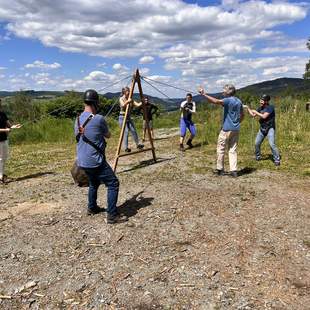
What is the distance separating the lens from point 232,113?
8578 millimetres

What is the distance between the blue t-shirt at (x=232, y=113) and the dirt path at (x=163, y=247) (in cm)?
120

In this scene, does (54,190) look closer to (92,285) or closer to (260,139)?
(92,285)

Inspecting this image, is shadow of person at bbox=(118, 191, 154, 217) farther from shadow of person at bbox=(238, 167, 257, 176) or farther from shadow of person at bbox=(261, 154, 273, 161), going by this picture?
shadow of person at bbox=(261, 154, 273, 161)

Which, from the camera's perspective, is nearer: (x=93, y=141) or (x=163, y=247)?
(x=163, y=247)

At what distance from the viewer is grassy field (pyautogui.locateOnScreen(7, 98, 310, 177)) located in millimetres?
10672

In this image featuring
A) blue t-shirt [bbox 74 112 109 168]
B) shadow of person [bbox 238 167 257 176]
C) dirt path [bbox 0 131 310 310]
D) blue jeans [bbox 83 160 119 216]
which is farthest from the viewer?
shadow of person [bbox 238 167 257 176]

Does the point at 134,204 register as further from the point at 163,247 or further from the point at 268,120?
the point at 268,120

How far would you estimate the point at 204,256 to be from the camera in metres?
5.11

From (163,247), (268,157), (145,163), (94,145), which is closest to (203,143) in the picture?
(268,157)

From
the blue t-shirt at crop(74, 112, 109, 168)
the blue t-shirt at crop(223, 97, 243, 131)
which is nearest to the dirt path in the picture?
the blue t-shirt at crop(74, 112, 109, 168)

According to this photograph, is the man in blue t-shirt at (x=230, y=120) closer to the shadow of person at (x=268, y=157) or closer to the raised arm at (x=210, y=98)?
the raised arm at (x=210, y=98)

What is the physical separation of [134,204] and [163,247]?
1878mm

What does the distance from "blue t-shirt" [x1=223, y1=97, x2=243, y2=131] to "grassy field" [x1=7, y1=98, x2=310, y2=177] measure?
164cm

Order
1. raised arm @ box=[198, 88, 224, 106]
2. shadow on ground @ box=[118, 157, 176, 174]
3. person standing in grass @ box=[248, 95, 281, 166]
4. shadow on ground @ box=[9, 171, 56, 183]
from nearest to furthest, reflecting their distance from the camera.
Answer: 1. raised arm @ box=[198, 88, 224, 106]
2. shadow on ground @ box=[9, 171, 56, 183]
3. person standing in grass @ box=[248, 95, 281, 166]
4. shadow on ground @ box=[118, 157, 176, 174]
